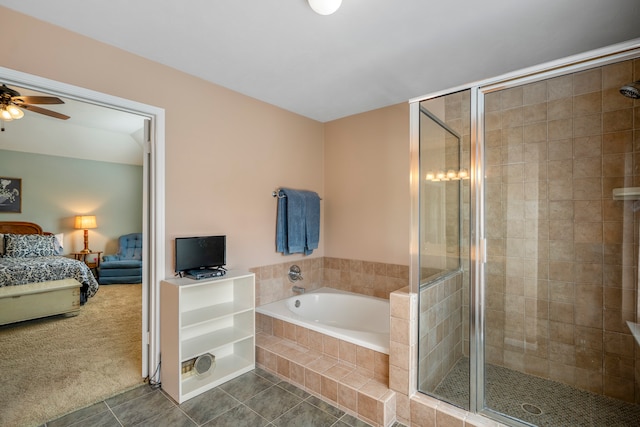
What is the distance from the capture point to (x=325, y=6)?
156 cm

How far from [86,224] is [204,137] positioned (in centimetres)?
477

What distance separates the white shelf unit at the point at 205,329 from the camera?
211 centimetres

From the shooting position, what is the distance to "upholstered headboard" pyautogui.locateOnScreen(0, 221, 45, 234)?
198 inches

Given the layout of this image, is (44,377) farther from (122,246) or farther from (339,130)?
(122,246)

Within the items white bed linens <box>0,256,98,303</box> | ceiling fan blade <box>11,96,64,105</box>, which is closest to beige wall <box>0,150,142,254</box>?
white bed linens <box>0,256,98,303</box>

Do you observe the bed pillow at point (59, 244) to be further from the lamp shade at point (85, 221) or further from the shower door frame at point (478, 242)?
the shower door frame at point (478, 242)

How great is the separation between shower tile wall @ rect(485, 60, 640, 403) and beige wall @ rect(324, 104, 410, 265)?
102 centimetres

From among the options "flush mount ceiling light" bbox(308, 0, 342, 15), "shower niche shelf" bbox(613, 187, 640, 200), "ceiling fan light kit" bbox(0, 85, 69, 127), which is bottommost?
"shower niche shelf" bbox(613, 187, 640, 200)

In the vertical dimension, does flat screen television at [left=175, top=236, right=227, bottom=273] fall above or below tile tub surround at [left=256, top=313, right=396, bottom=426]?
above

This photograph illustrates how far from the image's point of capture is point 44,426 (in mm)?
1804

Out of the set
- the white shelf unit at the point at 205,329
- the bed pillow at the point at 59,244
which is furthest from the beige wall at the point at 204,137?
the bed pillow at the point at 59,244

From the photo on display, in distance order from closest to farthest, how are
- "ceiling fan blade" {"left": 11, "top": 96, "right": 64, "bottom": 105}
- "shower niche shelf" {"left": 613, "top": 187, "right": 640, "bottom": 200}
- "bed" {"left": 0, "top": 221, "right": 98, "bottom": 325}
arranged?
"shower niche shelf" {"left": 613, "top": 187, "right": 640, "bottom": 200}, "ceiling fan blade" {"left": 11, "top": 96, "right": 64, "bottom": 105}, "bed" {"left": 0, "top": 221, "right": 98, "bottom": 325}

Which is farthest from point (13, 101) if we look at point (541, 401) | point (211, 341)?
point (541, 401)

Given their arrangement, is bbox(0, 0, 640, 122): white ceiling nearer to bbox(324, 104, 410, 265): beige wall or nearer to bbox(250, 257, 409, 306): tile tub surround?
bbox(324, 104, 410, 265): beige wall
